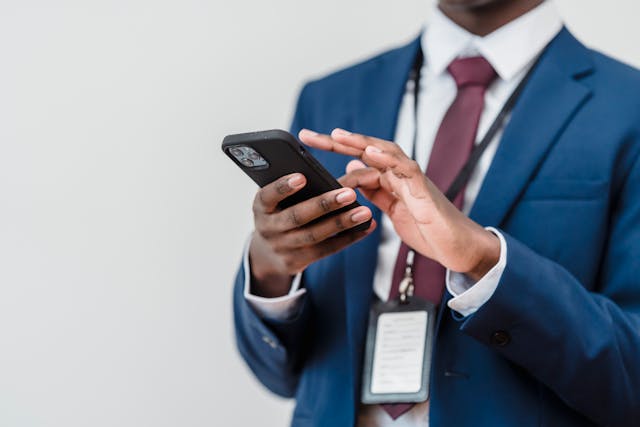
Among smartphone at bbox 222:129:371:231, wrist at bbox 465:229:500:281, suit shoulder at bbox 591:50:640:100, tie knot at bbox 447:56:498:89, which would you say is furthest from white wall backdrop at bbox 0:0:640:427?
wrist at bbox 465:229:500:281

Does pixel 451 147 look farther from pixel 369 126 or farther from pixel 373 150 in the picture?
pixel 373 150

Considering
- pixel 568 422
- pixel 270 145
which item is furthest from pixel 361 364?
pixel 270 145

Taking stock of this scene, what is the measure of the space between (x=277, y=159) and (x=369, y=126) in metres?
0.38

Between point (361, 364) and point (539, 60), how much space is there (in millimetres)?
573

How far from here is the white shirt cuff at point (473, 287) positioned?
3.96 ft

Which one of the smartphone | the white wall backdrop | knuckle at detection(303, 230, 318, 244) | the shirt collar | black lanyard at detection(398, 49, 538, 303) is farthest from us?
the white wall backdrop

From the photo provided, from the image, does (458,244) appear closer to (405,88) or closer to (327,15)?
(405,88)

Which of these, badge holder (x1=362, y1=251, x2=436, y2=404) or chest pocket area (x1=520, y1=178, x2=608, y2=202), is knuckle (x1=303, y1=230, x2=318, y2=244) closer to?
badge holder (x1=362, y1=251, x2=436, y2=404)

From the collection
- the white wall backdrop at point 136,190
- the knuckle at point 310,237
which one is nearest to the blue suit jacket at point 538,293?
the knuckle at point 310,237

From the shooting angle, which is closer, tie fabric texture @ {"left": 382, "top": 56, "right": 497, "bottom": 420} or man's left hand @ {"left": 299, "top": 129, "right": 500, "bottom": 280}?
man's left hand @ {"left": 299, "top": 129, "right": 500, "bottom": 280}

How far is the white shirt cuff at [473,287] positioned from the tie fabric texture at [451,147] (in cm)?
11

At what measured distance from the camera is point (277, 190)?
1203 mm

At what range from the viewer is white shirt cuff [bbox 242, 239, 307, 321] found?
1410 millimetres

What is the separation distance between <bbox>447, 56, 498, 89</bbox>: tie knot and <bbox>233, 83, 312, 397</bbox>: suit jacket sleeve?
445 millimetres
